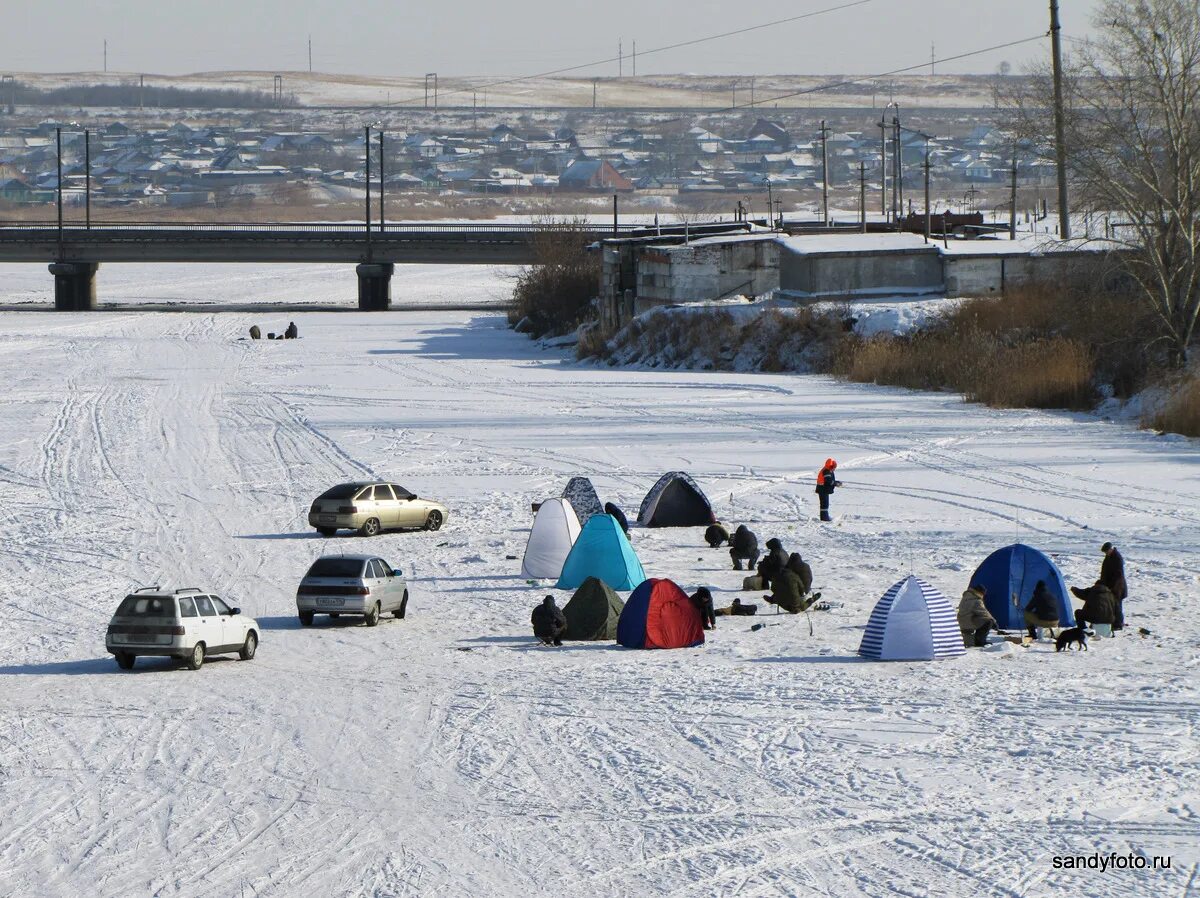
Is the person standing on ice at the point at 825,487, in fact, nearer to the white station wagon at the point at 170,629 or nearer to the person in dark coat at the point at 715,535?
the person in dark coat at the point at 715,535

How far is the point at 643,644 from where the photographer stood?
21109 millimetres

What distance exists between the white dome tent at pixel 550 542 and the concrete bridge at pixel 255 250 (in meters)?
71.5

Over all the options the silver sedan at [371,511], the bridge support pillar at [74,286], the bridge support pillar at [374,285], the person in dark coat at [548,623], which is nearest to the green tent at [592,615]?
the person in dark coat at [548,623]

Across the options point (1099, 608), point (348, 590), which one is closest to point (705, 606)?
point (348, 590)

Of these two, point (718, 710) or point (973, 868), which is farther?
point (718, 710)

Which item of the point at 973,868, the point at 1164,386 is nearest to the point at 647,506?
the point at 973,868

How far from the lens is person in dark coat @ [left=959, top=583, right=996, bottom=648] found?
2044 cm

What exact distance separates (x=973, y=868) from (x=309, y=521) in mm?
19403

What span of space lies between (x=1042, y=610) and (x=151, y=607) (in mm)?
10843

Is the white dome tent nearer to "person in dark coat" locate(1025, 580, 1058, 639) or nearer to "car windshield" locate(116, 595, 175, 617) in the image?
"car windshield" locate(116, 595, 175, 617)

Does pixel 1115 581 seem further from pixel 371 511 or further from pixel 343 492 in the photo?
pixel 343 492

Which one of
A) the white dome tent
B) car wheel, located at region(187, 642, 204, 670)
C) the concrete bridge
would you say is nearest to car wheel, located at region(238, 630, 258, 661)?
car wheel, located at region(187, 642, 204, 670)

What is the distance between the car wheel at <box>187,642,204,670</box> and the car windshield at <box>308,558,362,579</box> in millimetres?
2988

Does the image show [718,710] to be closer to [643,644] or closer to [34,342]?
[643,644]
